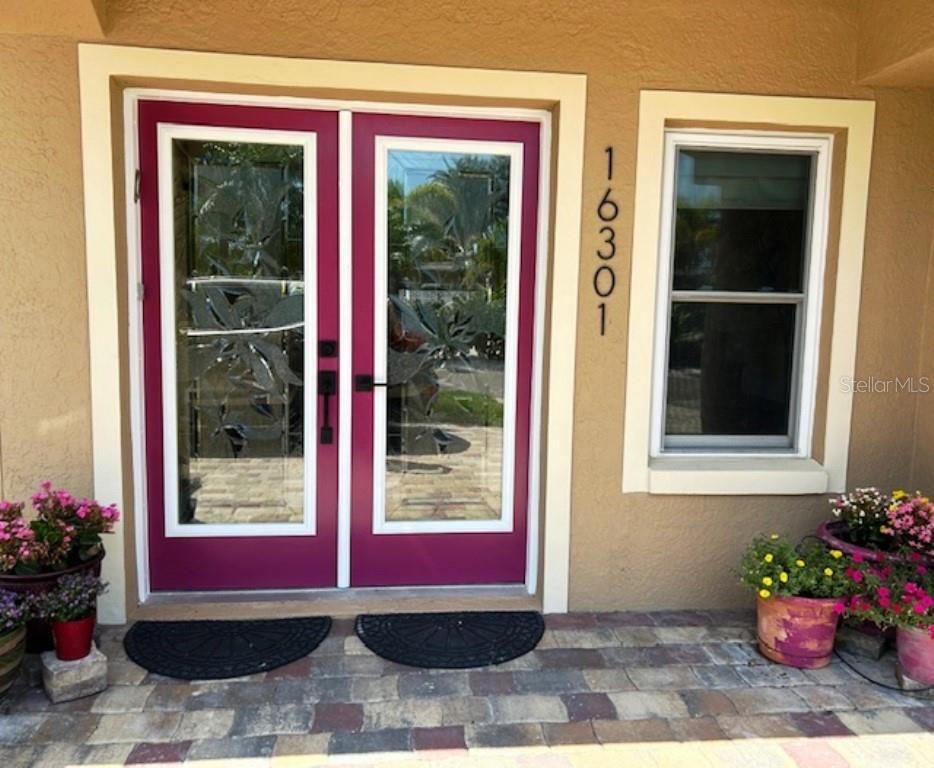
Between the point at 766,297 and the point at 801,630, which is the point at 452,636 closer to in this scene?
the point at 801,630

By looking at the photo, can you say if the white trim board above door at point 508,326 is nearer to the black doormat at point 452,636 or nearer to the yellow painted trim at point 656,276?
the black doormat at point 452,636

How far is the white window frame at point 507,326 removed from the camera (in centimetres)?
296

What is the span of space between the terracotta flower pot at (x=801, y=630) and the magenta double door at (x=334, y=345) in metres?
1.10

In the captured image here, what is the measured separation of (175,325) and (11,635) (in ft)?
4.33

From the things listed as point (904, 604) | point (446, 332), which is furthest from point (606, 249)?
point (904, 604)

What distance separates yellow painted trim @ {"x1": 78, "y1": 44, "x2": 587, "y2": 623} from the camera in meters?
2.62

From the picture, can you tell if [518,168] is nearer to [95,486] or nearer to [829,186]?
[829,186]

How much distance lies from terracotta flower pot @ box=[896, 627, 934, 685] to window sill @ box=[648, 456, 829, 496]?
0.72 meters

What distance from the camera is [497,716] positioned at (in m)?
2.31

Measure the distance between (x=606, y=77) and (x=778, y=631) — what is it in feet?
7.77

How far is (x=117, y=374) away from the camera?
2.74 m

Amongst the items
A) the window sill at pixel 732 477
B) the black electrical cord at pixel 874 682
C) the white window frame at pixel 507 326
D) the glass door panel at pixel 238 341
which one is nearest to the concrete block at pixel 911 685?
the black electrical cord at pixel 874 682

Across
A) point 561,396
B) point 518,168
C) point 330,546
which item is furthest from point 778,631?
point 518,168

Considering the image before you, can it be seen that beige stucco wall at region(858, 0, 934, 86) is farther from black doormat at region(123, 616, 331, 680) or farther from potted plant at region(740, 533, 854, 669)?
black doormat at region(123, 616, 331, 680)
